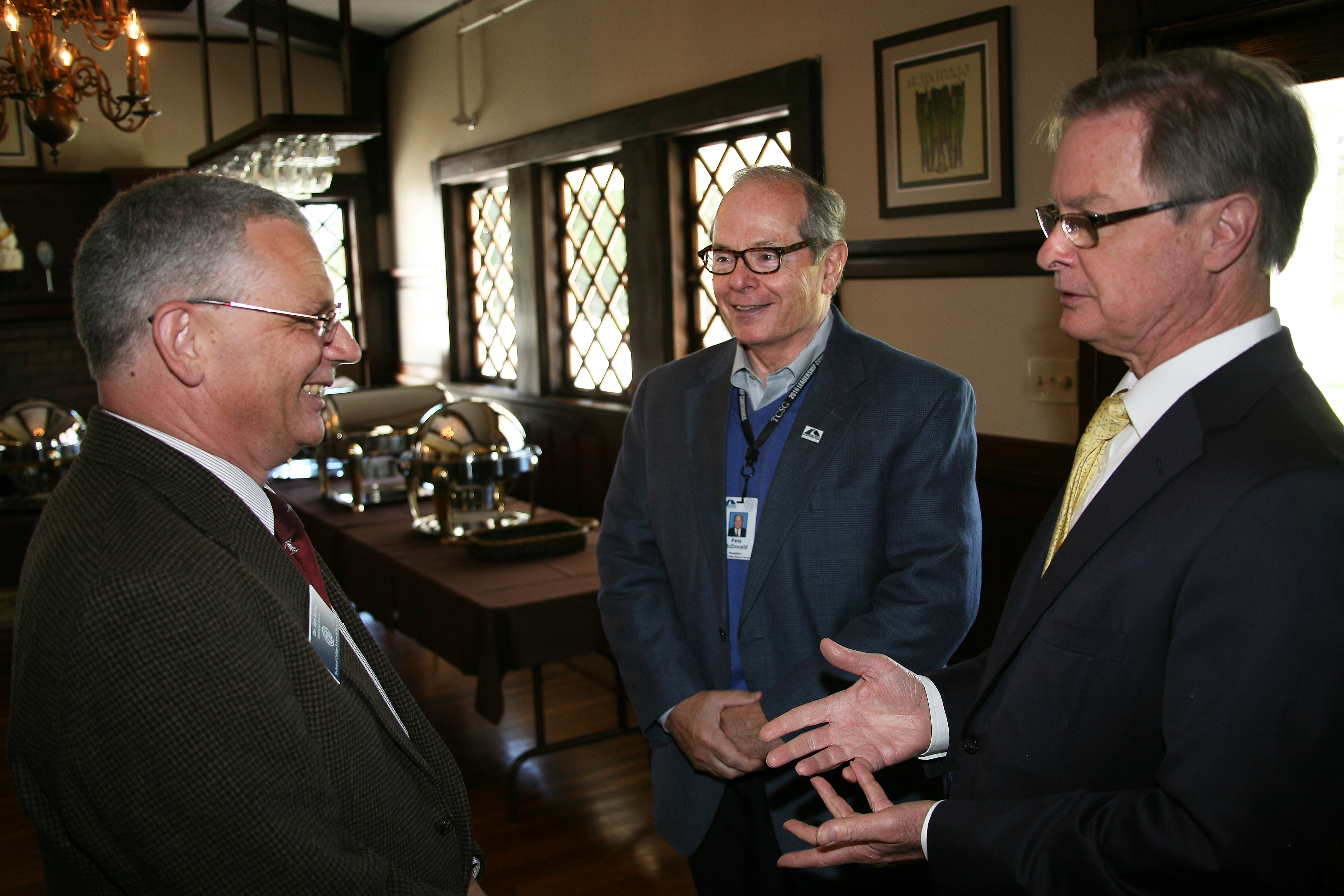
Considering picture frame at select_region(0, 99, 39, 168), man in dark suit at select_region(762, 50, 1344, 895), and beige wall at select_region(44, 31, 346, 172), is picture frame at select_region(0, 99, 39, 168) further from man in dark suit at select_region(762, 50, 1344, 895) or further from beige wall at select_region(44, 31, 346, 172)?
man in dark suit at select_region(762, 50, 1344, 895)

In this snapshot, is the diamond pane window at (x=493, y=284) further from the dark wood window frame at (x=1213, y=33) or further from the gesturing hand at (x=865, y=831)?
the gesturing hand at (x=865, y=831)

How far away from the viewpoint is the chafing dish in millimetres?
4855

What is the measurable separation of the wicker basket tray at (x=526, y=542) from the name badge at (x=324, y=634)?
2125mm

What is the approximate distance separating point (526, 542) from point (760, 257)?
1792 mm

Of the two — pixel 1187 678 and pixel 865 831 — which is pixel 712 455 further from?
pixel 1187 678

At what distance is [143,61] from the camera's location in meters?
3.83

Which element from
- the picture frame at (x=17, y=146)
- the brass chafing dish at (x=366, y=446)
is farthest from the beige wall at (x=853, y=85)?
the picture frame at (x=17, y=146)

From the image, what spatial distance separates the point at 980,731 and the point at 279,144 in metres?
3.80

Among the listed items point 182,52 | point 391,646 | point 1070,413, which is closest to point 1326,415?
point 1070,413

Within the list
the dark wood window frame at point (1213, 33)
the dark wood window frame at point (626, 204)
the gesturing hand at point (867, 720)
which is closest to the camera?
the gesturing hand at point (867, 720)

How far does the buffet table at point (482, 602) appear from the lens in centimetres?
304

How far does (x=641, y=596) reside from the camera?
2068mm

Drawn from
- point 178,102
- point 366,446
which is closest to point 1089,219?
point 366,446

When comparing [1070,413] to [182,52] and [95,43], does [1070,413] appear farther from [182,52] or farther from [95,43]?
[182,52]
